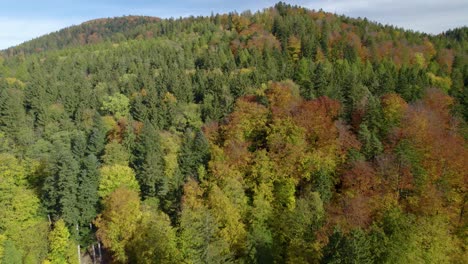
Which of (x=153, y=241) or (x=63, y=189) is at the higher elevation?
(x=63, y=189)

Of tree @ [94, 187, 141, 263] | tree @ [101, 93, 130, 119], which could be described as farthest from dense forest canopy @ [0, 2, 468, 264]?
tree @ [101, 93, 130, 119]

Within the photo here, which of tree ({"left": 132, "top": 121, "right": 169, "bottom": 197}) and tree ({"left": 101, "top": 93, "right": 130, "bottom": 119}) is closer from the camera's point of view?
tree ({"left": 132, "top": 121, "right": 169, "bottom": 197})

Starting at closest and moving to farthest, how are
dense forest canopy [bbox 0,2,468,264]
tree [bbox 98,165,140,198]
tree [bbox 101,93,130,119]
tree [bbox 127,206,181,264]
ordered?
dense forest canopy [bbox 0,2,468,264] < tree [bbox 127,206,181,264] < tree [bbox 98,165,140,198] < tree [bbox 101,93,130,119]

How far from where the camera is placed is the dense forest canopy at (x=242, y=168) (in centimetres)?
3753

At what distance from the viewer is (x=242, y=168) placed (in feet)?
165

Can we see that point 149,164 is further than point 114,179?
Yes

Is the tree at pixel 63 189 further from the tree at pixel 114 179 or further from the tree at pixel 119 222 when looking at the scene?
the tree at pixel 119 222

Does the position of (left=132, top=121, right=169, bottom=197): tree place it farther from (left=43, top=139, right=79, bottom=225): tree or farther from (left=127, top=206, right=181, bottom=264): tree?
(left=43, top=139, right=79, bottom=225): tree

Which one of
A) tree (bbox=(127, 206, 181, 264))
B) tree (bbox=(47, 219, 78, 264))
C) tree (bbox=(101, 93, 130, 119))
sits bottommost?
tree (bbox=(47, 219, 78, 264))

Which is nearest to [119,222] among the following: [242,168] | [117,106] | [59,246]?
[59,246]

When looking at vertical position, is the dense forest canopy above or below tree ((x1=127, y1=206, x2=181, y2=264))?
above

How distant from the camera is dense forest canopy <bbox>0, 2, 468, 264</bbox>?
123 feet

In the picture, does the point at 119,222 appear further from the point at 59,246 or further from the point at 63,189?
the point at 63,189

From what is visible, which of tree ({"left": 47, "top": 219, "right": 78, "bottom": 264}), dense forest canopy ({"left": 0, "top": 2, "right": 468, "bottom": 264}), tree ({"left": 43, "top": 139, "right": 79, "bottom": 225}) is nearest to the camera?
dense forest canopy ({"left": 0, "top": 2, "right": 468, "bottom": 264})
